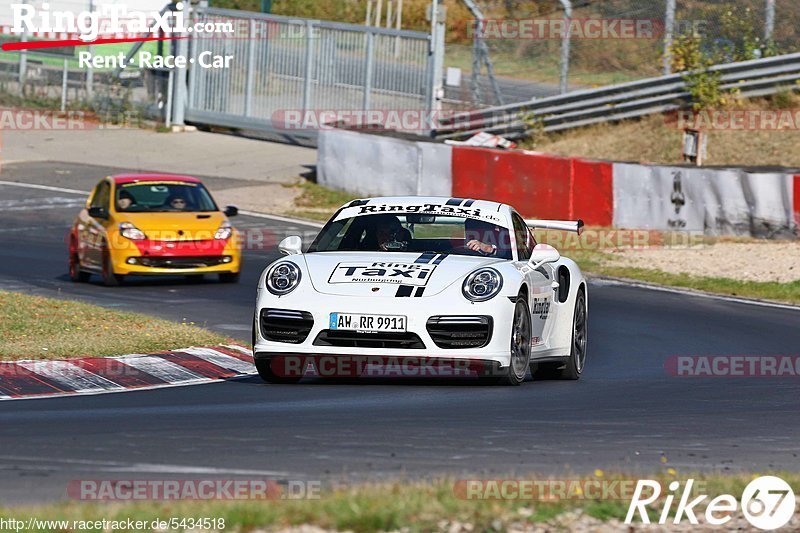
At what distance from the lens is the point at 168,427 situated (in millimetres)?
7754

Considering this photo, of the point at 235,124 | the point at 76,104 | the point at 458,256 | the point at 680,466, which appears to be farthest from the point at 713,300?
the point at 76,104

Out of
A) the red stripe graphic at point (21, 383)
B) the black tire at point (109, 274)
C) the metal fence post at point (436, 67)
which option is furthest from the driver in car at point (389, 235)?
the metal fence post at point (436, 67)

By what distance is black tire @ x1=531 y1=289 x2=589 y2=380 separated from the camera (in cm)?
1141

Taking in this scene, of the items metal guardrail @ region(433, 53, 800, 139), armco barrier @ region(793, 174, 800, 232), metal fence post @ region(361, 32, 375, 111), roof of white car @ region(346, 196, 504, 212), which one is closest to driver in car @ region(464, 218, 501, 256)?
roof of white car @ region(346, 196, 504, 212)

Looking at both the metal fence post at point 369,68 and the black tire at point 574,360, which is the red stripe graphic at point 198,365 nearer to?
the black tire at point 574,360

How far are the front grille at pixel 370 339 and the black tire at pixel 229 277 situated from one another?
940 cm

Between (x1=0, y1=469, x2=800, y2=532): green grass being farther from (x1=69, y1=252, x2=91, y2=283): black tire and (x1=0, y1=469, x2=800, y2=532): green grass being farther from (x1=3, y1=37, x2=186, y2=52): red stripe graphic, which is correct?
(x1=3, y1=37, x2=186, y2=52): red stripe graphic

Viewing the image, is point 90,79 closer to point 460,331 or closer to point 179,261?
point 179,261

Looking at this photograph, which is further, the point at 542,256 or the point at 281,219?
the point at 281,219

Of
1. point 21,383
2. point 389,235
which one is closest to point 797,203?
point 389,235

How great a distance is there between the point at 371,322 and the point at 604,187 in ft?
49.6

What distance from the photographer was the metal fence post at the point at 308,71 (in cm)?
3609

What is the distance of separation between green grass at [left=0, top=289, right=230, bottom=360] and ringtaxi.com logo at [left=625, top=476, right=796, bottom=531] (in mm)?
6224

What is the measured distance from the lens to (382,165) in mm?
28469
